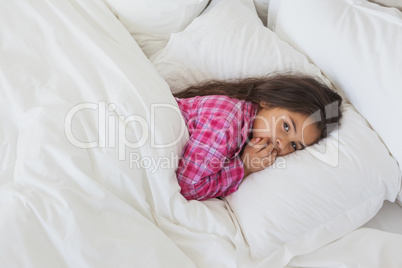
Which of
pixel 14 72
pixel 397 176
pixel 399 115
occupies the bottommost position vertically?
pixel 397 176

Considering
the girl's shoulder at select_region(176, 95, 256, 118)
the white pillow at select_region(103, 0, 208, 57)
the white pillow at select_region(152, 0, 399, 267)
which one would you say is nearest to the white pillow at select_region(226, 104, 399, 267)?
the white pillow at select_region(152, 0, 399, 267)

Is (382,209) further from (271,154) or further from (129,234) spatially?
(129,234)

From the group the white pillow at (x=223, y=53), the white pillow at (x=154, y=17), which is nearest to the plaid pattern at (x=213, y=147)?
the white pillow at (x=223, y=53)

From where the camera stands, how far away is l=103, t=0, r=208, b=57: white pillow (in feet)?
4.07

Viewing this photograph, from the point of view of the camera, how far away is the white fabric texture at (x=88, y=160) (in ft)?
2.28

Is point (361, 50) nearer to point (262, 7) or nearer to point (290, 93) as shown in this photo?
point (290, 93)

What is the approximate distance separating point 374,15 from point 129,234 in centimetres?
86

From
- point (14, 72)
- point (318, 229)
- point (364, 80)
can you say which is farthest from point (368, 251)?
point (14, 72)

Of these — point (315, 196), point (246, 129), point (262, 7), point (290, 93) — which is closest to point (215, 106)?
point (246, 129)

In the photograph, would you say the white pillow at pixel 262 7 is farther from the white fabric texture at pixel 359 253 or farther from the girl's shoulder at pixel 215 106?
the white fabric texture at pixel 359 253

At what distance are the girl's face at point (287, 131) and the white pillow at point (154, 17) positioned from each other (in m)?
0.49

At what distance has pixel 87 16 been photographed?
1.12 meters

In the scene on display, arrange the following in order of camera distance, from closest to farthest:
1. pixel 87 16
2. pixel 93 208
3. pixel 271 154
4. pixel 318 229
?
pixel 93 208
pixel 318 229
pixel 271 154
pixel 87 16

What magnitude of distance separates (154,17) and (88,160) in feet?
2.15
